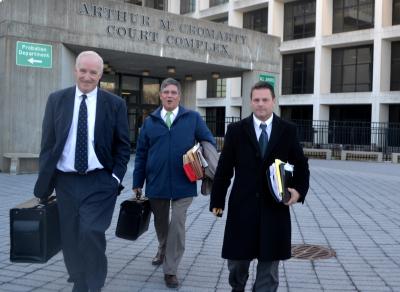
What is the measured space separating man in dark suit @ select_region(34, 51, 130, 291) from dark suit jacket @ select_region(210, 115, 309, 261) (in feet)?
3.24

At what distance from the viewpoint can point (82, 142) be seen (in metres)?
4.29

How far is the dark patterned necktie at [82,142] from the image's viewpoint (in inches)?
167

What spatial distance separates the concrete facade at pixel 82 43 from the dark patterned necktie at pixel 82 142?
10.2 m

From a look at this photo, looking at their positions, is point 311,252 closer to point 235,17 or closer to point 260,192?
point 260,192

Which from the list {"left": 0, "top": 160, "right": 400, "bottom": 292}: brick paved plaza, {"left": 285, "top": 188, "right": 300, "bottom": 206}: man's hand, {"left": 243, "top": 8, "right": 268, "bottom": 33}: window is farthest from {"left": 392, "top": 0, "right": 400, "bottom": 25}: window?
{"left": 285, "top": 188, "right": 300, "bottom": 206}: man's hand

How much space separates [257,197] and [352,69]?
36.1 meters

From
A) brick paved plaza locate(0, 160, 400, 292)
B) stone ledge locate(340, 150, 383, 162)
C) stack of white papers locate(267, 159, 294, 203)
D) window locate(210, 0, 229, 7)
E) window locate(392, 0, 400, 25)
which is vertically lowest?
brick paved plaza locate(0, 160, 400, 292)

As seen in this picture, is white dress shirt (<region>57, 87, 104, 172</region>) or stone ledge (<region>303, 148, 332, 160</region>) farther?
stone ledge (<region>303, 148, 332, 160</region>)

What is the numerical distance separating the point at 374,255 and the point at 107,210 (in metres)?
3.76

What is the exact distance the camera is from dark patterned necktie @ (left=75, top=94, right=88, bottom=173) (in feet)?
13.9

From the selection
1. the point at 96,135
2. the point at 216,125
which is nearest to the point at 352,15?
the point at 216,125

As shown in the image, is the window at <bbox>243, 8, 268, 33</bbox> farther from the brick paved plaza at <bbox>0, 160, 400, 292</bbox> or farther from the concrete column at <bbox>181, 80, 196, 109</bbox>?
the brick paved plaza at <bbox>0, 160, 400, 292</bbox>

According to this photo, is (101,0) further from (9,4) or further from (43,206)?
(43,206)

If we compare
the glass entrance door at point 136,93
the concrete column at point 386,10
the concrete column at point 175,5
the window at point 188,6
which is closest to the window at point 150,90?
the glass entrance door at point 136,93
